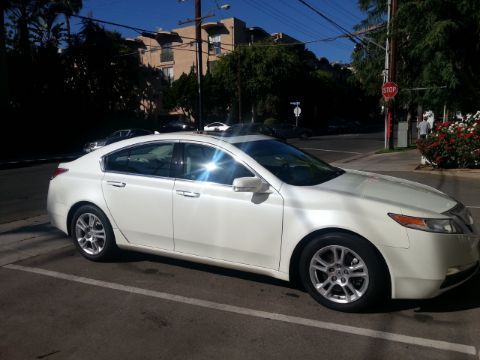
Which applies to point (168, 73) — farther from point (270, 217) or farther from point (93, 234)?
point (270, 217)

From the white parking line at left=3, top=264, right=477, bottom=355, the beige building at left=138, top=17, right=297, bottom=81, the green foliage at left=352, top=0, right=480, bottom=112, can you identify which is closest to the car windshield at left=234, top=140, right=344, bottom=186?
the white parking line at left=3, top=264, right=477, bottom=355

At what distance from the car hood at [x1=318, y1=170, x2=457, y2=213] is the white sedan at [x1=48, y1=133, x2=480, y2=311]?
0.04 feet

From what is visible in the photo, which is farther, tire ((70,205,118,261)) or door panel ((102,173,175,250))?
tire ((70,205,118,261))

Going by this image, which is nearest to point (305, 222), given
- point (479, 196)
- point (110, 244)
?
point (110, 244)

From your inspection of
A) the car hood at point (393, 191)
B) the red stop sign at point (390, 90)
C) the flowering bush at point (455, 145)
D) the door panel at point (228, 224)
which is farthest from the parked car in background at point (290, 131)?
the door panel at point (228, 224)

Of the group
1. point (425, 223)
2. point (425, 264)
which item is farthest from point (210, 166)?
point (425, 264)

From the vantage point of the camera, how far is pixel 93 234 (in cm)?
525

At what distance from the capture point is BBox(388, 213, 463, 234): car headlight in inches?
145

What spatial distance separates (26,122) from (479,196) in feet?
78.2

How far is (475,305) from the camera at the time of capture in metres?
4.05

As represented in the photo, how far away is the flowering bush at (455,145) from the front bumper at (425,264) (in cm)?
985

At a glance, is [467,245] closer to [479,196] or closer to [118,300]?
[118,300]

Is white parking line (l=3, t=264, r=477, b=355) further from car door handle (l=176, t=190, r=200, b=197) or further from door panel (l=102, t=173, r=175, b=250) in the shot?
car door handle (l=176, t=190, r=200, b=197)

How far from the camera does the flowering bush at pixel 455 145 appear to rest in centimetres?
1256
